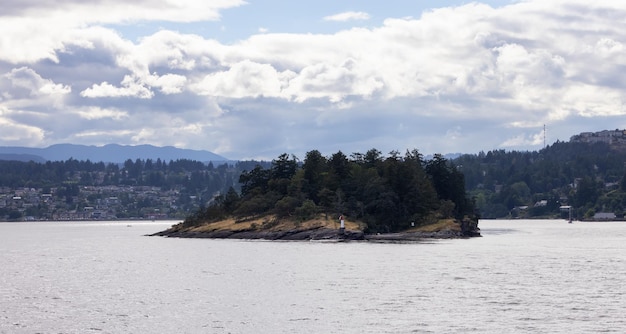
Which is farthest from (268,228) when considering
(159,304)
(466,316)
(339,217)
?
(466,316)

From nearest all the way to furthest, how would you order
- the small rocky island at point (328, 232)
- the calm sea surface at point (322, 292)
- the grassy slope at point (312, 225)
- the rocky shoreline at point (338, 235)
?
1. the calm sea surface at point (322, 292)
2. the rocky shoreline at point (338, 235)
3. the small rocky island at point (328, 232)
4. the grassy slope at point (312, 225)

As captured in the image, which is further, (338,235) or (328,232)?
(328,232)

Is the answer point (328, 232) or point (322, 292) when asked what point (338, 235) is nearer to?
point (328, 232)

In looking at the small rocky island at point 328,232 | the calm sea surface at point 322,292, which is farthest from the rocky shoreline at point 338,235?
the calm sea surface at point 322,292

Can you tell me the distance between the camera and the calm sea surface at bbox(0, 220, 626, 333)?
223 ft

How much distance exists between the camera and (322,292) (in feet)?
289

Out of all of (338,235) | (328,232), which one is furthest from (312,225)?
(338,235)

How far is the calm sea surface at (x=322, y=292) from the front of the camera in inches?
2680

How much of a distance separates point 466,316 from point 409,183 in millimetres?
129645

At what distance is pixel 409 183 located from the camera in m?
200

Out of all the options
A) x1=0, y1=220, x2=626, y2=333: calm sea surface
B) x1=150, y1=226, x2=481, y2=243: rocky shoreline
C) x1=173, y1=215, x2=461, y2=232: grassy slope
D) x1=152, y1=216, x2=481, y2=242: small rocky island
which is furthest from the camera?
x1=173, y1=215, x2=461, y2=232: grassy slope

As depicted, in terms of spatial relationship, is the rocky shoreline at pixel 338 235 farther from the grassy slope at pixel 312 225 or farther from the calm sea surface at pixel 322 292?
the calm sea surface at pixel 322 292

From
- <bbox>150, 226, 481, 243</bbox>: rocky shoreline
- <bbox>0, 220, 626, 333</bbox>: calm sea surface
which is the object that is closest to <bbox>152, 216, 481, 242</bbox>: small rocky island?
<bbox>150, 226, 481, 243</bbox>: rocky shoreline

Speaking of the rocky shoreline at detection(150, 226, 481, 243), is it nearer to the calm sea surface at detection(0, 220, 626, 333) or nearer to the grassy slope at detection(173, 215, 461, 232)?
the grassy slope at detection(173, 215, 461, 232)
